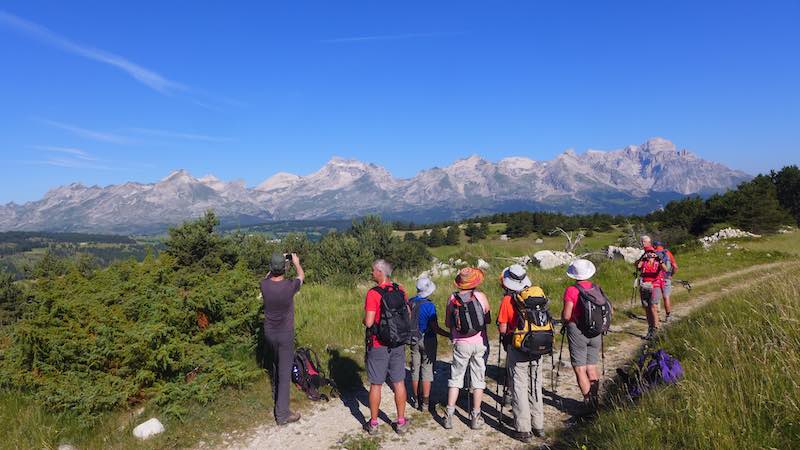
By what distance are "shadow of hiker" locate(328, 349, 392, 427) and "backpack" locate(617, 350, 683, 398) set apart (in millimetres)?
3552

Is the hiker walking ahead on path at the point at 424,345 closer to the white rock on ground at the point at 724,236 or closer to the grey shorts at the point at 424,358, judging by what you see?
the grey shorts at the point at 424,358

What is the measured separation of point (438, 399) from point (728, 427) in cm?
443

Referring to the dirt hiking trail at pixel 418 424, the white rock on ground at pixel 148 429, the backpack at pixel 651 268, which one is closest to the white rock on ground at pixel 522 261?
the backpack at pixel 651 268

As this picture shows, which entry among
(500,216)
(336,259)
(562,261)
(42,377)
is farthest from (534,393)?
(500,216)

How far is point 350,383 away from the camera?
27.1 ft

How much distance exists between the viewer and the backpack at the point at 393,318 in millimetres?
6098

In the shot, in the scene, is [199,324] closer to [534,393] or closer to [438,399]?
[438,399]

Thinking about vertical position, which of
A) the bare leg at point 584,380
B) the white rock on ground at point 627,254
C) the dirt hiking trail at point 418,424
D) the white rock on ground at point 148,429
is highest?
the bare leg at point 584,380

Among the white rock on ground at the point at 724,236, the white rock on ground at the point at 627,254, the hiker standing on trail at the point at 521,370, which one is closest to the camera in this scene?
the hiker standing on trail at the point at 521,370

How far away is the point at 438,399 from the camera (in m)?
7.53

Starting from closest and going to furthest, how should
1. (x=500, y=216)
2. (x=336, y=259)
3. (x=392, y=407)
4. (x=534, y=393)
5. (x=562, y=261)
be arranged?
(x=534, y=393) < (x=392, y=407) < (x=562, y=261) < (x=336, y=259) < (x=500, y=216)

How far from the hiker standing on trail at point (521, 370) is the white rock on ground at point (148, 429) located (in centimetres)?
499

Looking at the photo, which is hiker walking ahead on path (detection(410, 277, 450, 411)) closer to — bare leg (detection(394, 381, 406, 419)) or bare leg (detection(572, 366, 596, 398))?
bare leg (detection(394, 381, 406, 419))

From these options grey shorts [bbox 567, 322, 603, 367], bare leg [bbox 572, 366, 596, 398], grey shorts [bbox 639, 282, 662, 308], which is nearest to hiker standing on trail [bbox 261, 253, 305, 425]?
grey shorts [bbox 567, 322, 603, 367]
